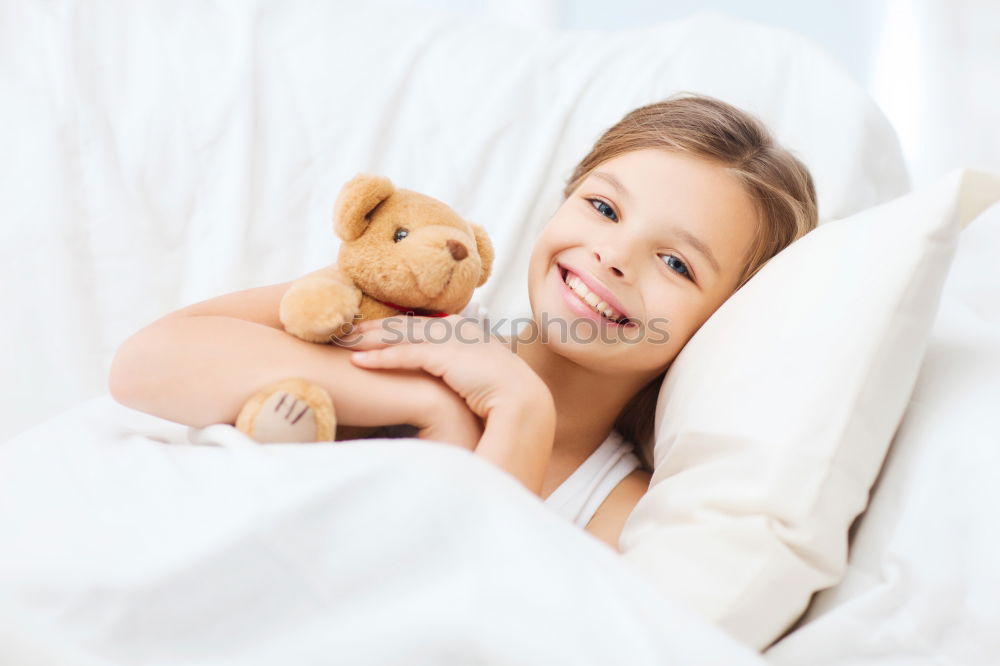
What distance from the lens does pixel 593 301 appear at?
3.51ft

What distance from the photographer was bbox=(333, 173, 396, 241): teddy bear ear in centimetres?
88

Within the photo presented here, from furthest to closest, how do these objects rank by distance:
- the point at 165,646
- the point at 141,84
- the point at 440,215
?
the point at 141,84 → the point at 440,215 → the point at 165,646

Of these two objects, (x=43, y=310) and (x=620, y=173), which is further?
(x=43, y=310)

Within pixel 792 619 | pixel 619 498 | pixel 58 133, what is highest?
pixel 58 133

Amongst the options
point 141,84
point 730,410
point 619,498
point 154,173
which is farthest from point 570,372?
point 141,84

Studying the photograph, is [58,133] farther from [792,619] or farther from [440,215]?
[792,619]

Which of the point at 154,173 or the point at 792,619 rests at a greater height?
the point at 154,173

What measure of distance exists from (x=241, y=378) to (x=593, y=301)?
16.8 inches

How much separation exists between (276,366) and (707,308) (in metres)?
0.54

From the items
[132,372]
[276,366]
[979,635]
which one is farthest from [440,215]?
[979,635]

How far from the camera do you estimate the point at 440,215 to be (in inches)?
36.1

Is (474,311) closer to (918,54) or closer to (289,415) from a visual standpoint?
(289,415)

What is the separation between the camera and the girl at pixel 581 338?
0.88 metres

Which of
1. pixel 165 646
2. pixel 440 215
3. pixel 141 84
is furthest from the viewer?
pixel 141 84
